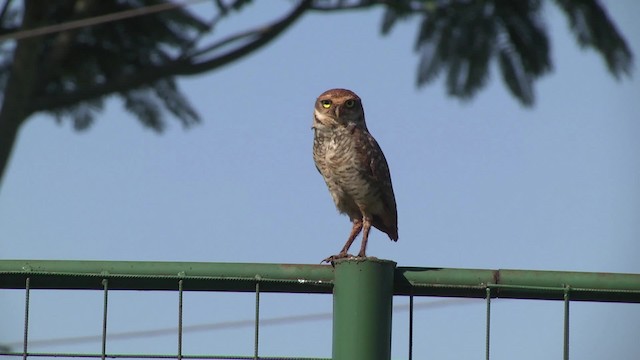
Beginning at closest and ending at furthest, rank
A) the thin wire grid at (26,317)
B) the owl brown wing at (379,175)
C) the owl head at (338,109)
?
1. the thin wire grid at (26,317)
2. the owl brown wing at (379,175)
3. the owl head at (338,109)

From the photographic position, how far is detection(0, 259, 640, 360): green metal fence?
372 cm

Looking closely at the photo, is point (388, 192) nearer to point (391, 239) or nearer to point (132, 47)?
point (391, 239)

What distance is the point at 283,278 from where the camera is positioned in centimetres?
377

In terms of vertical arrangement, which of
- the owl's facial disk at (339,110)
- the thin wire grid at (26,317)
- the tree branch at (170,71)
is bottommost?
the thin wire grid at (26,317)

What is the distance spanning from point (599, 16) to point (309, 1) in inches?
78.4

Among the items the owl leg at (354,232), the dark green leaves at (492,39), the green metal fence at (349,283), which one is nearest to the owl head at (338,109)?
the owl leg at (354,232)

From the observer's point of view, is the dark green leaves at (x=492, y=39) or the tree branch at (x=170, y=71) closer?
the dark green leaves at (x=492, y=39)

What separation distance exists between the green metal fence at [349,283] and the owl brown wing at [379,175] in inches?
111

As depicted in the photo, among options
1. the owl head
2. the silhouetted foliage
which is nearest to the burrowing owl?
the owl head

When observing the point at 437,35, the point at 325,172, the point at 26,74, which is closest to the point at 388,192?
the point at 325,172

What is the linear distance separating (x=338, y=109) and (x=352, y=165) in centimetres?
32

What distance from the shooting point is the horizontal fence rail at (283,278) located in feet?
12.2

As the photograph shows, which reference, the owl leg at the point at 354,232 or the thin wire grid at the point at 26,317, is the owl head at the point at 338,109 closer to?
the owl leg at the point at 354,232

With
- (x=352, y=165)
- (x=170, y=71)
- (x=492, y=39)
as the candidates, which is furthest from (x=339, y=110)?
(x=170, y=71)
